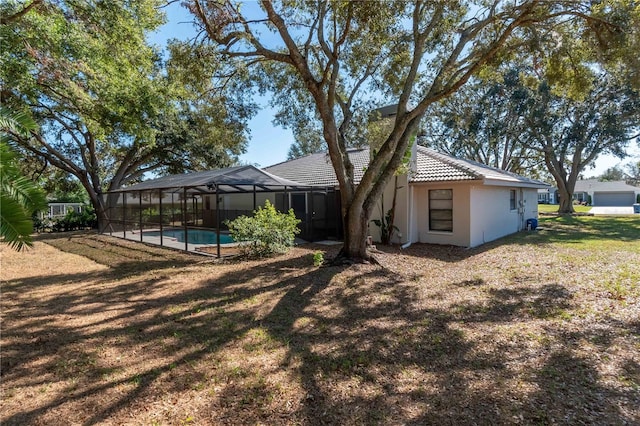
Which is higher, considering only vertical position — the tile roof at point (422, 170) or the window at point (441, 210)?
the tile roof at point (422, 170)

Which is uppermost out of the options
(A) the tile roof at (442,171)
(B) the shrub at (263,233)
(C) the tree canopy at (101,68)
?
(C) the tree canopy at (101,68)

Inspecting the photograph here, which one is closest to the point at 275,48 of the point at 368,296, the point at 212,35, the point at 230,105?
the point at 230,105

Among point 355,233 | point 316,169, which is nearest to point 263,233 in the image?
point 355,233

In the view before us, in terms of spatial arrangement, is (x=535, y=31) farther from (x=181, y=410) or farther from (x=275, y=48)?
(x=181, y=410)

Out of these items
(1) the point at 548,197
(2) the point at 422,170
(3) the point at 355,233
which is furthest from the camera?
(1) the point at 548,197

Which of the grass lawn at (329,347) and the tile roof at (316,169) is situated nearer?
Answer: the grass lawn at (329,347)

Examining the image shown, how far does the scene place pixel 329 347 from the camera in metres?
4.41

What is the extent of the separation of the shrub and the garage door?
6149 cm

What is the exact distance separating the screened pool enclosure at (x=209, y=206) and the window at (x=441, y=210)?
12.8ft

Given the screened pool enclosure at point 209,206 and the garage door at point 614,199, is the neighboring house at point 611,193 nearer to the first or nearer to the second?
the garage door at point 614,199

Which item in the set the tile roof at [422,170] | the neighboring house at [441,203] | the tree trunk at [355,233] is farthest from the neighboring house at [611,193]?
the tree trunk at [355,233]

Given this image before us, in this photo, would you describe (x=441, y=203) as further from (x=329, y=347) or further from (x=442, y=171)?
(x=329, y=347)

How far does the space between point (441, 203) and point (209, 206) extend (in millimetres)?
14429

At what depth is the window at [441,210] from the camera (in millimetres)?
12812
